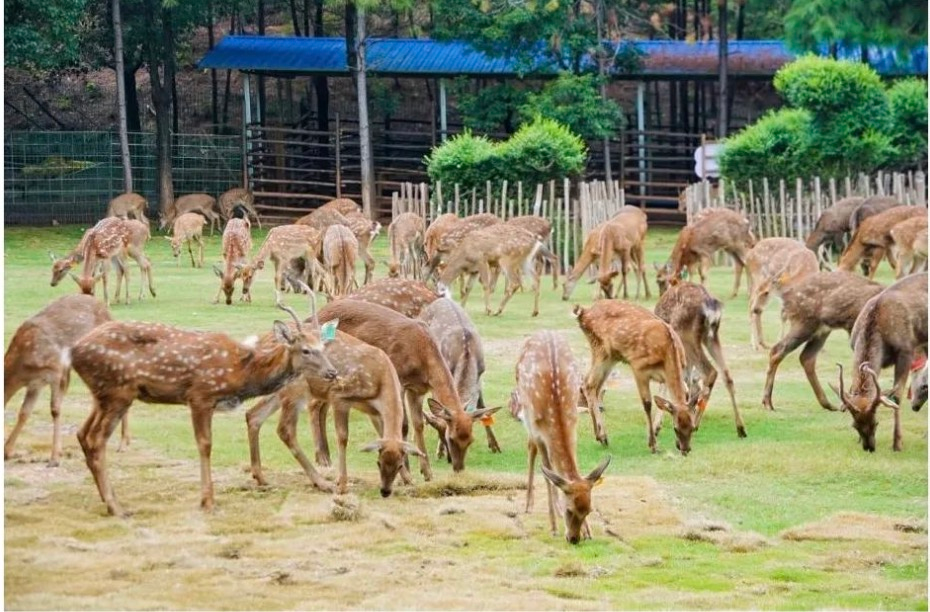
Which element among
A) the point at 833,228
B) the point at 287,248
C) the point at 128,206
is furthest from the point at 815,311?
the point at 128,206

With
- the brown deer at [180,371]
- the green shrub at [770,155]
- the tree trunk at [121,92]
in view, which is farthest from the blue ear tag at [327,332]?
the tree trunk at [121,92]

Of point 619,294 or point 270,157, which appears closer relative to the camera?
point 619,294

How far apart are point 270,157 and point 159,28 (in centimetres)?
348

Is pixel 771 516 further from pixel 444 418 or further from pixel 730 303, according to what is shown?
pixel 730 303

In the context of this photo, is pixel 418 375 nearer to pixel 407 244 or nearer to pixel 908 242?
pixel 908 242

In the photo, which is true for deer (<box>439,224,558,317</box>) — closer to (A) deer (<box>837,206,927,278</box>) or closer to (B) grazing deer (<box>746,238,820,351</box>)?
(B) grazing deer (<box>746,238,820,351</box>)

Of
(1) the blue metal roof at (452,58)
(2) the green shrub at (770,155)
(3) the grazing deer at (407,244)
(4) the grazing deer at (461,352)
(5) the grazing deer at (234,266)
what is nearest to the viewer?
(4) the grazing deer at (461,352)

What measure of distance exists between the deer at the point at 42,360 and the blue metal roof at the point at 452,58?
71.7ft

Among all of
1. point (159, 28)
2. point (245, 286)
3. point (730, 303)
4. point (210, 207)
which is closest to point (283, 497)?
point (245, 286)

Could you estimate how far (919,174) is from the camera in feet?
84.3

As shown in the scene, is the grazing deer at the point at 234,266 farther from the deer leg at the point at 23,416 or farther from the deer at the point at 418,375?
the deer leg at the point at 23,416

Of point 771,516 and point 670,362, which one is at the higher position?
point 670,362

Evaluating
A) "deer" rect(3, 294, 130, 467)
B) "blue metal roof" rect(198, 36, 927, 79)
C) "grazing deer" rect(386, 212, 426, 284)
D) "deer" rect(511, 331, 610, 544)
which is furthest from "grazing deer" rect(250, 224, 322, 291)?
"blue metal roof" rect(198, 36, 927, 79)

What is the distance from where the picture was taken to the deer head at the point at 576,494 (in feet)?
29.0
